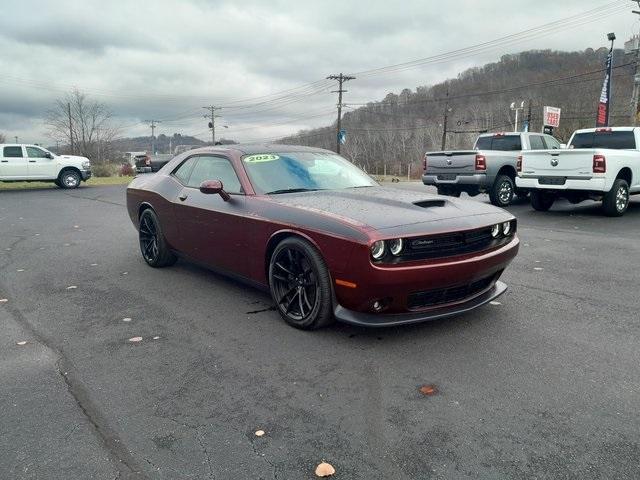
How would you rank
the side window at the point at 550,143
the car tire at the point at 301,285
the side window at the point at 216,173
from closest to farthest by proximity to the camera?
1. the car tire at the point at 301,285
2. the side window at the point at 216,173
3. the side window at the point at 550,143

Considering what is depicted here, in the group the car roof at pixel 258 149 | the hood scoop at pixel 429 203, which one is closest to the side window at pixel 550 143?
the car roof at pixel 258 149

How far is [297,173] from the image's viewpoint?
4730mm

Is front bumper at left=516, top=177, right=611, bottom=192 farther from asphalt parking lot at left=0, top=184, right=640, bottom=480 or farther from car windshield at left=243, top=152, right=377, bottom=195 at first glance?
car windshield at left=243, top=152, right=377, bottom=195

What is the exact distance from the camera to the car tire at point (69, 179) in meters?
20.2

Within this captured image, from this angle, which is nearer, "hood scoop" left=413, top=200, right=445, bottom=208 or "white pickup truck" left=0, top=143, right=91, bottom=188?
"hood scoop" left=413, top=200, right=445, bottom=208

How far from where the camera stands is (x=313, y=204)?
3.98 m

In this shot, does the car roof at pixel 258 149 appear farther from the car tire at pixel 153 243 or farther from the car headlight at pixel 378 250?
the car headlight at pixel 378 250

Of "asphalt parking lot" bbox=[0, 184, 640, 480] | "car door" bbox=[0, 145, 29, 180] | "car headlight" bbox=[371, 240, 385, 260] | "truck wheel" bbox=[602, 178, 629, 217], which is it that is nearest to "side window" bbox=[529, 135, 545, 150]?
"truck wheel" bbox=[602, 178, 629, 217]

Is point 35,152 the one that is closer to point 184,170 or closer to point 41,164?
point 41,164

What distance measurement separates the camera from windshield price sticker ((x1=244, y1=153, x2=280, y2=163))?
187 inches

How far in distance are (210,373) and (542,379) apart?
2.03m

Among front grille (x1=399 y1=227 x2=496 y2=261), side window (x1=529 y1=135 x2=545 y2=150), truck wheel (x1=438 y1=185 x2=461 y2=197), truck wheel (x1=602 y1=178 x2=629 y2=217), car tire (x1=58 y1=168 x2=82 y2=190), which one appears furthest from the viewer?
car tire (x1=58 y1=168 x2=82 y2=190)

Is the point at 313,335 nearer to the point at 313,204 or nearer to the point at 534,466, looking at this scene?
the point at 313,204

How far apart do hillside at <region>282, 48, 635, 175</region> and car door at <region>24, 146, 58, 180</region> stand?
28122mm
